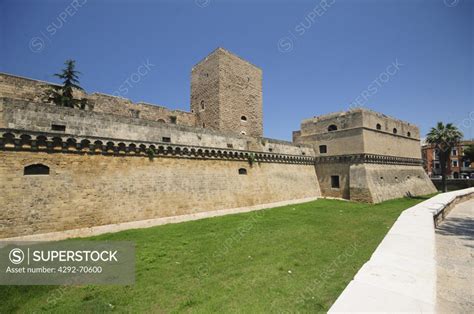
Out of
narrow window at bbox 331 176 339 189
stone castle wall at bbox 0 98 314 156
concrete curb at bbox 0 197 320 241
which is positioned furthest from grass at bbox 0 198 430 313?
narrow window at bbox 331 176 339 189

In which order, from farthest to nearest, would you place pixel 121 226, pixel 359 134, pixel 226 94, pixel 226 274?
pixel 359 134 < pixel 226 94 < pixel 121 226 < pixel 226 274

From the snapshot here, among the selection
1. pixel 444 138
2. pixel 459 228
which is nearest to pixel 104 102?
pixel 459 228

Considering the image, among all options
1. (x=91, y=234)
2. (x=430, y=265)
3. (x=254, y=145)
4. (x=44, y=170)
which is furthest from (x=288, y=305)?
(x=254, y=145)

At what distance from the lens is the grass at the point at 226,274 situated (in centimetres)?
487

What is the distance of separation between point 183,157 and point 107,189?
4.84 metres

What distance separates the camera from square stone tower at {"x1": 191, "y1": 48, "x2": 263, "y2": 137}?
21.6 m

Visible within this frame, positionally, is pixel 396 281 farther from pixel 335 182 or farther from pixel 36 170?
pixel 335 182

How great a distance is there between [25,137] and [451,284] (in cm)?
1572

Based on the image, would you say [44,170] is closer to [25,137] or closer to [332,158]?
[25,137]

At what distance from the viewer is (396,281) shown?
163 inches

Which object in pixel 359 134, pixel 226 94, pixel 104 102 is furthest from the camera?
pixel 359 134

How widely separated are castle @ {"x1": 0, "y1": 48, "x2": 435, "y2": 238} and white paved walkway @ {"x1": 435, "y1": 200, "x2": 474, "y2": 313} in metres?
11.3

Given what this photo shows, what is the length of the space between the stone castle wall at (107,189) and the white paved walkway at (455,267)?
11.7 meters

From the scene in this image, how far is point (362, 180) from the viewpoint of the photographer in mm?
21656
